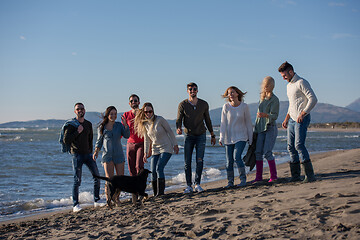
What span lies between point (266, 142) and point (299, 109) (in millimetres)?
1045

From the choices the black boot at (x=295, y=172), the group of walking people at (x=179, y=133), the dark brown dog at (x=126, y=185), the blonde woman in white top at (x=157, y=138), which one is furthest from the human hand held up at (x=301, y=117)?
the dark brown dog at (x=126, y=185)

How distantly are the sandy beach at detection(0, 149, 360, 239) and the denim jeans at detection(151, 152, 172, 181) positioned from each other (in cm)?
48

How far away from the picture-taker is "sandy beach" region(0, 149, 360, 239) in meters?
3.60

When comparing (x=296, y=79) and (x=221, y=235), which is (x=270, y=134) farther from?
(x=221, y=235)

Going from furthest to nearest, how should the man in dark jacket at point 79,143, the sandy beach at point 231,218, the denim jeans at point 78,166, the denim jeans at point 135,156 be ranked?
the denim jeans at point 135,156 < the denim jeans at point 78,166 < the man in dark jacket at point 79,143 < the sandy beach at point 231,218

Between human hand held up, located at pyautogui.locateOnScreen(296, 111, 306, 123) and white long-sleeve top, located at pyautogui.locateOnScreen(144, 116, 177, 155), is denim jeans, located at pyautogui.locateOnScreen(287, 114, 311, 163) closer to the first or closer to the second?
human hand held up, located at pyautogui.locateOnScreen(296, 111, 306, 123)

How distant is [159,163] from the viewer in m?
6.20

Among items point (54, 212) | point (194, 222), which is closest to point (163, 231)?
point (194, 222)

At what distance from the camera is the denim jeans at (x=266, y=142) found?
6.33m

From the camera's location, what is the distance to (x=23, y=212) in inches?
287

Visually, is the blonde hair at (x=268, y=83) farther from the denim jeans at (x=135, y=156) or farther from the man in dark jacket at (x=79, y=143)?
the man in dark jacket at (x=79, y=143)

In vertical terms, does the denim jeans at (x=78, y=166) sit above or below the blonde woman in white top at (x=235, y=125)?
below

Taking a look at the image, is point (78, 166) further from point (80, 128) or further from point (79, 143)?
point (80, 128)

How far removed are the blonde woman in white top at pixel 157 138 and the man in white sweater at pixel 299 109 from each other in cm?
207
